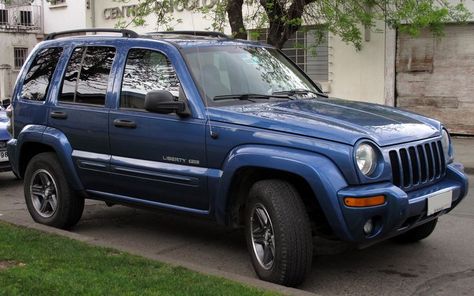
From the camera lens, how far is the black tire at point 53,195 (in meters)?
6.16

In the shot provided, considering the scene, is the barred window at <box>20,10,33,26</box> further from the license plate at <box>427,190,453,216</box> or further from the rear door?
the license plate at <box>427,190,453,216</box>

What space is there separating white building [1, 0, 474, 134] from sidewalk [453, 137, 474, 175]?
0.42 metres

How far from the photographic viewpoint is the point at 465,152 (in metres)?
12.3

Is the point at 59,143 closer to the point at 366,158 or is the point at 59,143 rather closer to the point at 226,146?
the point at 226,146

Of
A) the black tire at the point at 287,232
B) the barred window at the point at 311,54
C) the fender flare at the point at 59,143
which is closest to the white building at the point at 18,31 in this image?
the barred window at the point at 311,54

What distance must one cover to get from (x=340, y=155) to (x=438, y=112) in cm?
1095

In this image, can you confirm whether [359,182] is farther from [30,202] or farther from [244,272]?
[30,202]

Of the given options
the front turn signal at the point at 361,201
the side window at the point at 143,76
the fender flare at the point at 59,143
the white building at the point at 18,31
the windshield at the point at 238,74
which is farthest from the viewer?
the white building at the point at 18,31

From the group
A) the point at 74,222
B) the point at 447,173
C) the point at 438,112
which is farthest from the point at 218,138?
the point at 438,112

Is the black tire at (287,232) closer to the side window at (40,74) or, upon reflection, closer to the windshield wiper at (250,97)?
the windshield wiper at (250,97)

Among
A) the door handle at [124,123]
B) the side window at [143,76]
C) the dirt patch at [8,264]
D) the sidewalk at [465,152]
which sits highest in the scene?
the side window at [143,76]

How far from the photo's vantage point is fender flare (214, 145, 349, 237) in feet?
13.7

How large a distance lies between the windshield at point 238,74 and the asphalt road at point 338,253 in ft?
3.72

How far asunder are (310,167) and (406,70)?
36.3 ft
